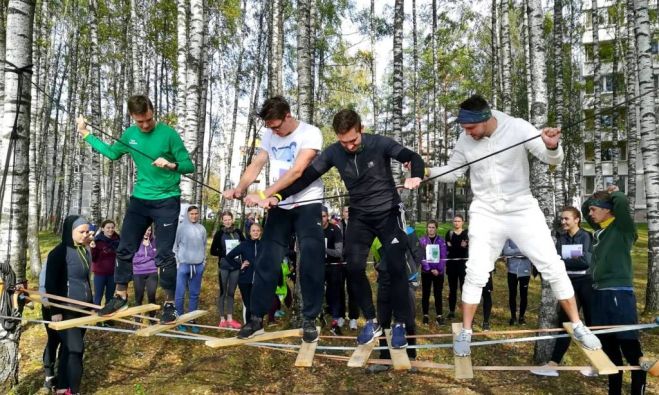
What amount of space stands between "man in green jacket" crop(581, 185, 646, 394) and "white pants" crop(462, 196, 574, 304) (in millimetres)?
1135

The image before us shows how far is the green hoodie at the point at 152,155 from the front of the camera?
4.44 metres

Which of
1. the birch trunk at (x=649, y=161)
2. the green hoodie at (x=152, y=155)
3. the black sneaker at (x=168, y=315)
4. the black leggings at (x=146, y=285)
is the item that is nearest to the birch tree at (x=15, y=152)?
the green hoodie at (x=152, y=155)

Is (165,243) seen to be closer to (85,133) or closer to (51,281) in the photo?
(85,133)

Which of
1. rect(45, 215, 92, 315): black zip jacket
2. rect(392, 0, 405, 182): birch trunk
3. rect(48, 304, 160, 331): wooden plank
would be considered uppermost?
rect(392, 0, 405, 182): birch trunk

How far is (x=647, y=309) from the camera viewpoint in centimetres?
789

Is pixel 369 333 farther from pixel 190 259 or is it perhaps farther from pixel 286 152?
pixel 190 259

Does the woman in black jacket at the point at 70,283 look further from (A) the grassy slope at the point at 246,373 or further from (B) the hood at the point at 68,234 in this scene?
(A) the grassy slope at the point at 246,373

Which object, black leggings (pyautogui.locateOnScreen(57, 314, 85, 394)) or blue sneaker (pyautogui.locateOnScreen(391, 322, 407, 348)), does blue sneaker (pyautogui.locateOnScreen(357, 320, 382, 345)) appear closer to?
blue sneaker (pyautogui.locateOnScreen(391, 322, 407, 348))

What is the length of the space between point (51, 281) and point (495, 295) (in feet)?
30.0

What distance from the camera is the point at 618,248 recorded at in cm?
448

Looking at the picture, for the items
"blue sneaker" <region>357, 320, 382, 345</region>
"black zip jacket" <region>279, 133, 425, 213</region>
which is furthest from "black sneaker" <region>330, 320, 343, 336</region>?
"black zip jacket" <region>279, 133, 425, 213</region>

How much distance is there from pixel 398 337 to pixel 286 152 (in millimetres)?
1842

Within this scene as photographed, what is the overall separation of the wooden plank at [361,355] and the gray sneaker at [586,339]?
64.4 inches

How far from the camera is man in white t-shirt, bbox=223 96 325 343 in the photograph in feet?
12.6
